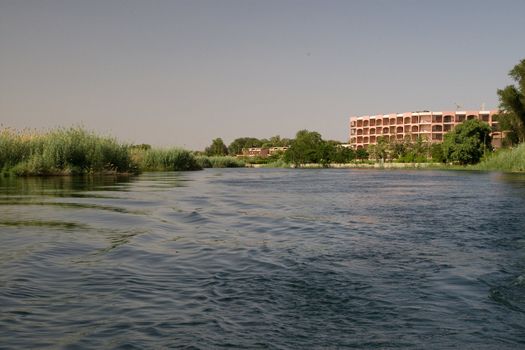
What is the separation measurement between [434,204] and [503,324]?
13.8 metres

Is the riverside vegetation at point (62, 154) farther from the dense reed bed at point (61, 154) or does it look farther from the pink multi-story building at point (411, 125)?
the pink multi-story building at point (411, 125)

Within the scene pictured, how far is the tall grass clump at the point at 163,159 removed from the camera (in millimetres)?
52641

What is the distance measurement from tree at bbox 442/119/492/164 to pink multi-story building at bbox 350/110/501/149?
6105cm

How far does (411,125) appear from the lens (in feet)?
548

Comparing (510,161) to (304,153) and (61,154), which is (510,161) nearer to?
(61,154)

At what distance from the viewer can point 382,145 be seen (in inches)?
5610

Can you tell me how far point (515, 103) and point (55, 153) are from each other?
6676cm

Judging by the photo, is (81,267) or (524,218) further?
(524,218)

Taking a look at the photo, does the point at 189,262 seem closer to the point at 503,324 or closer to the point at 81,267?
the point at 81,267

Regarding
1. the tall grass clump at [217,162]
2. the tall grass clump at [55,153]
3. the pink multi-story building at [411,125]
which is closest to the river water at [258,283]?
the tall grass clump at [55,153]

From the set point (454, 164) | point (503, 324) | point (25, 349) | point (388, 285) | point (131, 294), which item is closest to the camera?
point (25, 349)

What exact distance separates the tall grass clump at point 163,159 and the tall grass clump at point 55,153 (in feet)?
42.6

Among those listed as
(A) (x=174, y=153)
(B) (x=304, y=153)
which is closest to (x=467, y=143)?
(B) (x=304, y=153)

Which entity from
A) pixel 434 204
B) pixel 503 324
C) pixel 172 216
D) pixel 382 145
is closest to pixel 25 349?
pixel 503 324
